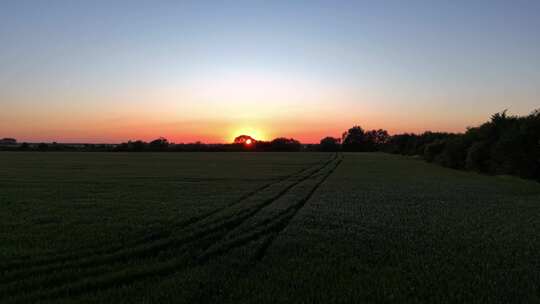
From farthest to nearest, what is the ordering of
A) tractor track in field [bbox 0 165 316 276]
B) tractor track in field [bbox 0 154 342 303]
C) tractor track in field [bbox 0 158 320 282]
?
tractor track in field [bbox 0 165 316 276] → tractor track in field [bbox 0 158 320 282] → tractor track in field [bbox 0 154 342 303]

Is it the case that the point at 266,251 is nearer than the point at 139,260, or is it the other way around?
the point at 139,260

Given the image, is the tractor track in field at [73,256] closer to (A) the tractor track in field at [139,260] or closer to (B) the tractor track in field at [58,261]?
(B) the tractor track in field at [58,261]

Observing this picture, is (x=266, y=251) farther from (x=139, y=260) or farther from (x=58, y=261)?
(x=58, y=261)

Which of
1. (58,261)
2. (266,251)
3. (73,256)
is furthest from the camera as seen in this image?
(266,251)

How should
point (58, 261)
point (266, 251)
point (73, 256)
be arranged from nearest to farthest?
point (58, 261)
point (73, 256)
point (266, 251)

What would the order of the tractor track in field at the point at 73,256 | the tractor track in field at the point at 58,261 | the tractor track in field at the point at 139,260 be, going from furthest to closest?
the tractor track in field at the point at 73,256 → the tractor track in field at the point at 58,261 → the tractor track in field at the point at 139,260

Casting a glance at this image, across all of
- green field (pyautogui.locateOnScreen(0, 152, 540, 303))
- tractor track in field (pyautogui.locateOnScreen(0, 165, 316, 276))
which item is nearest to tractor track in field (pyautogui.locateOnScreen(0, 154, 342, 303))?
green field (pyautogui.locateOnScreen(0, 152, 540, 303))

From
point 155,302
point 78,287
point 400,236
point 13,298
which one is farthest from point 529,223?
point 13,298

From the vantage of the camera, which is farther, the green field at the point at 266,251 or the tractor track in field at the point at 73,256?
the tractor track in field at the point at 73,256

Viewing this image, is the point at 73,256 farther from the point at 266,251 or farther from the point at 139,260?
the point at 266,251

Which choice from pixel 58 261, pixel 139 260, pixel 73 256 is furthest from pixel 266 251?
pixel 58 261

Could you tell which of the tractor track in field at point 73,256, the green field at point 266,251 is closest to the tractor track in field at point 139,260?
the green field at point 266,251

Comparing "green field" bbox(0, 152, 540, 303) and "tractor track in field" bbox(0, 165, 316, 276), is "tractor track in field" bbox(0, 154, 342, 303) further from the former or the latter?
"tractor track in field" bbox(0, 165, 316, 276)

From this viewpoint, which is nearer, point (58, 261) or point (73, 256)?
point (58, 261)
